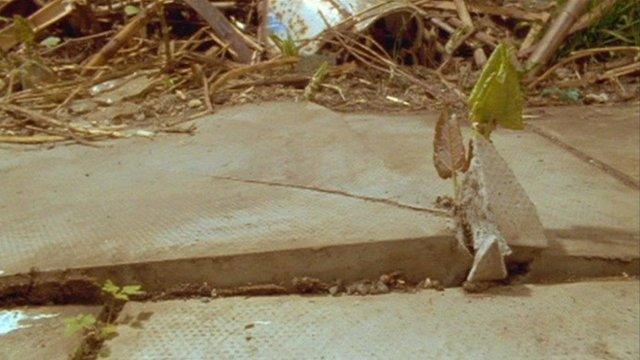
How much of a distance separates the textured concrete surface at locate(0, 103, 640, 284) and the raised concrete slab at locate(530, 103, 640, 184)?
0.10 m

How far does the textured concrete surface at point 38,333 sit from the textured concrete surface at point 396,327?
0.08 metres

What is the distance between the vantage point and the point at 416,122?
265 cm

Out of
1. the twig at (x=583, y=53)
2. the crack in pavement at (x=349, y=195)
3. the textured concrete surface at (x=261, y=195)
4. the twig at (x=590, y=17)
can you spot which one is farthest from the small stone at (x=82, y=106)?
the twig at (x=590, y=17)

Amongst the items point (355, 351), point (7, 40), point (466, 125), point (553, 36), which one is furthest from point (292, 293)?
point (7, 40)

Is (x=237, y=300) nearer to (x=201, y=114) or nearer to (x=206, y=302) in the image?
(x=206, y=302)

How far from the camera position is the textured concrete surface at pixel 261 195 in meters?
1.63

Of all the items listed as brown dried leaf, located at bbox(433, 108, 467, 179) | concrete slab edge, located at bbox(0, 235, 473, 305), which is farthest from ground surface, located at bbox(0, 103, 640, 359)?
brown dried leaf, located at bbox(433, 108, 467, 179)

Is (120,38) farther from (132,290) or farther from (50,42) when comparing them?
(132,290)

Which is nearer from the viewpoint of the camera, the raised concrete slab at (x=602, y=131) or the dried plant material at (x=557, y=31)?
the raised concrete slab at (x=602, y=131)

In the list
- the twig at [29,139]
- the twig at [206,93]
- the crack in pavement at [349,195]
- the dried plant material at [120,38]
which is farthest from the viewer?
the dried plant material at [120,38]

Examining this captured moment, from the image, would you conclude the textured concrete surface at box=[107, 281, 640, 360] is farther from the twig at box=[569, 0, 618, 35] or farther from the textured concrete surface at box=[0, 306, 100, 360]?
the twig at box=[569, 0, 618, 35]

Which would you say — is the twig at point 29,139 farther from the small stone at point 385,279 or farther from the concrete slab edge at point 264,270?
the small stone at point 385,279

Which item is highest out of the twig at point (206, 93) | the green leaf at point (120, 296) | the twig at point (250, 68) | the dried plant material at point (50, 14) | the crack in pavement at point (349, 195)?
the dried plant material at point (50, 14)

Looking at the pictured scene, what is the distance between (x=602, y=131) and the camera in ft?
8.58
